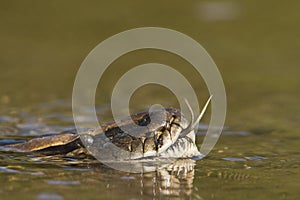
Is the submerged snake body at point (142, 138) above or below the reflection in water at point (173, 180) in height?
above

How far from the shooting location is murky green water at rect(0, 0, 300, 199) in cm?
658

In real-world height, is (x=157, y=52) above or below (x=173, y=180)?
above

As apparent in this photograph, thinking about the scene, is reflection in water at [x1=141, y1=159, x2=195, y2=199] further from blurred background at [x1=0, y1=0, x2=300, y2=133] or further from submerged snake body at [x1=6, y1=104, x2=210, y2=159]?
blurred background at [x1=0, y1=0, x2=300, y2=133]

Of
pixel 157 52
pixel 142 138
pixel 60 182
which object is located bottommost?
pixel 60 182

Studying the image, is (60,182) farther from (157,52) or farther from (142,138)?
(157,52)

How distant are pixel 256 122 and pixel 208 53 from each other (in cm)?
589

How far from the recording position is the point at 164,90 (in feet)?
42.8

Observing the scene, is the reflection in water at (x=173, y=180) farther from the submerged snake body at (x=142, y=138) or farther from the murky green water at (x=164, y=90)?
the submerged snake body at (x=142, y=138)

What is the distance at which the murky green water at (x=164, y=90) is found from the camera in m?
6.58

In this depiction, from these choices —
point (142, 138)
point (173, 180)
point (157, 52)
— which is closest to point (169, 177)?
→ point (173, 180)

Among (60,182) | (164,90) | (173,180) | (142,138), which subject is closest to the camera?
(60,182)

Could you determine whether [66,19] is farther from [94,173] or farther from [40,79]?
[94,173]

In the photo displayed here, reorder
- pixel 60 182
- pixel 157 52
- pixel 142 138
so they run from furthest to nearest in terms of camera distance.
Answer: pixel 157 52 → pixel 142 138 → pixel 60 182

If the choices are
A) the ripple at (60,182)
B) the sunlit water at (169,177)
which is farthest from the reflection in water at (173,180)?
the ripple at (60,182)
